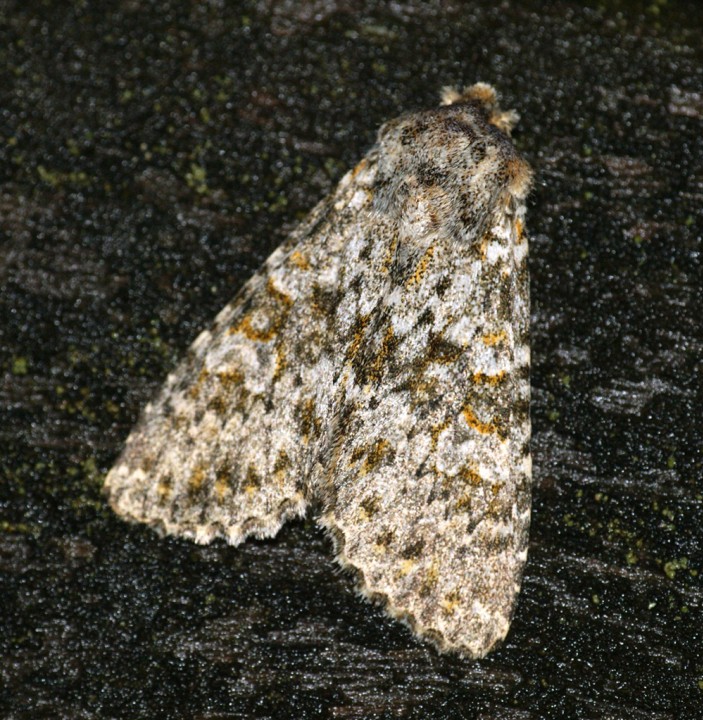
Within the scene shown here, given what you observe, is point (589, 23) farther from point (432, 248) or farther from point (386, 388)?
point (386, 388)

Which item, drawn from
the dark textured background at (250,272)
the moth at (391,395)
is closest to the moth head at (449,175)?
the moth at (391,395)

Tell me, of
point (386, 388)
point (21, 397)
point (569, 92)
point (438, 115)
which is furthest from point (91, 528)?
point (569, 92)

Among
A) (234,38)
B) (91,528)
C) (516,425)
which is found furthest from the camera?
(234,38)

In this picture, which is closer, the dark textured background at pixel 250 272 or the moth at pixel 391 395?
the moth at pixel 391 395

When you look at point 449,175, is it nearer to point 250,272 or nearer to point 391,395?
point 391,395

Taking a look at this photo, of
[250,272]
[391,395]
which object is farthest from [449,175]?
[250,272]

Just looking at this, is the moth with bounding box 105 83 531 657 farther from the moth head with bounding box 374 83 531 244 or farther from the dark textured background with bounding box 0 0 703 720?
the dark textured background with bounding box 0 0 703 720

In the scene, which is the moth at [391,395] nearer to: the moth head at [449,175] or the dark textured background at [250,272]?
the moth head at [449,175]
